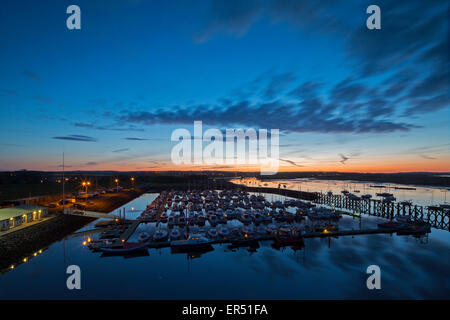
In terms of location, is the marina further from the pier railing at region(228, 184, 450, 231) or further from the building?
the pier railing at region(228, 184, 450, 231)

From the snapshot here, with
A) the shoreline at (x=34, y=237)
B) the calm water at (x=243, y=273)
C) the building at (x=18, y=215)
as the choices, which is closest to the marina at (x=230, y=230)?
the calm water at (x=243, y=273)

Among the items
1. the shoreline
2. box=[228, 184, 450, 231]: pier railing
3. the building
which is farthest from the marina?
box=[228, 184, 450, 231]: pier railing

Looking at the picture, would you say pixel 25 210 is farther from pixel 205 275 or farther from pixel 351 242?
pixel 351 242

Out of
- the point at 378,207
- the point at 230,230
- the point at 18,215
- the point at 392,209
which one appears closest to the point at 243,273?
the point at 230,230

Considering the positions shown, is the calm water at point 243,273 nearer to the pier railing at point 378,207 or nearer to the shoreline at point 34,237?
the shoreline at point 34,237

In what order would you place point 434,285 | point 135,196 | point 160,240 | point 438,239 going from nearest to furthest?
point 434,285 → point 160,240 → point 438,239 → point 135,196
